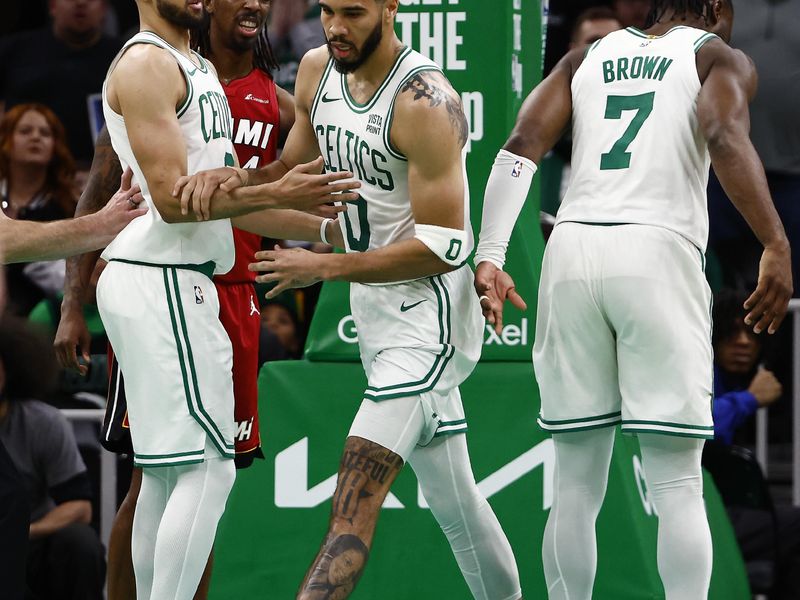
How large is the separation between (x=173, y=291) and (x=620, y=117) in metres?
1.45

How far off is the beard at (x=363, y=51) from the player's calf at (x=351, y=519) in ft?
3.63

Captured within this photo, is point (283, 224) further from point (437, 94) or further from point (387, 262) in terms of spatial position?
point (437, 94)

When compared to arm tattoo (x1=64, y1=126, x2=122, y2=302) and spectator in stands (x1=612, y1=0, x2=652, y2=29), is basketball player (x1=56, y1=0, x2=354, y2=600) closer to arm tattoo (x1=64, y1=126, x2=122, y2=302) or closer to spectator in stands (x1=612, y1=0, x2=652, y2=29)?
arm tattoo (x1=64, y1=126, x2=122, y2=302)

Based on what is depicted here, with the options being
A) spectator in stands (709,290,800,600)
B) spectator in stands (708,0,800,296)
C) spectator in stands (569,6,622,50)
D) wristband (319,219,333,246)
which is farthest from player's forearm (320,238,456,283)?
spectator in stands (708,0,800,296)

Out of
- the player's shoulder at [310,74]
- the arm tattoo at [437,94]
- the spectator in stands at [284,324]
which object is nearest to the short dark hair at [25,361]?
the spectator in stands at [284,324]

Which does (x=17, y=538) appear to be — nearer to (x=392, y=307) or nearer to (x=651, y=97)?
(x=392, y=307)

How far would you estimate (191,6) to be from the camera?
452 cm

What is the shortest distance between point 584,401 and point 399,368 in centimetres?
58

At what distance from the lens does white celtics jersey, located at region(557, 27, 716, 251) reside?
15.1 feet

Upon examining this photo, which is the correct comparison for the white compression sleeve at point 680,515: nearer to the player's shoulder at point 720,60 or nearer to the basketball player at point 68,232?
the player's shoulder at point 720,60

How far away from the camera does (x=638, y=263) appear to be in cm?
457

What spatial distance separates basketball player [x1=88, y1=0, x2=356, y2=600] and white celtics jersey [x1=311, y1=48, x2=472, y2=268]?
0.93 feet

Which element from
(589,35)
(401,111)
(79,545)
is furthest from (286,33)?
(401,111)

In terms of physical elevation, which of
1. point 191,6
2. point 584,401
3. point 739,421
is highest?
point 191,6
